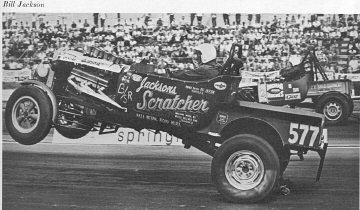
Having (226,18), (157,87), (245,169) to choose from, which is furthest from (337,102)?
(157,87)

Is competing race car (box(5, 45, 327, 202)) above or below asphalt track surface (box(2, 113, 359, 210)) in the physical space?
above

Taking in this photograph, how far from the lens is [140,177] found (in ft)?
17.6

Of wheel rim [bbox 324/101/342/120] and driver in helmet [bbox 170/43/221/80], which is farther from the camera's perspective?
wheel rim [bbox 324/101/342/120]

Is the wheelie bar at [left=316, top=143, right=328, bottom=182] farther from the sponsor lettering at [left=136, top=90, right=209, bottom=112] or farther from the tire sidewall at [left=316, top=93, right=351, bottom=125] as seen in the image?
the sponsor lettering at [left=136, top=90, right=209, bottom=112]

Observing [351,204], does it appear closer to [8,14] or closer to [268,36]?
[268,36]

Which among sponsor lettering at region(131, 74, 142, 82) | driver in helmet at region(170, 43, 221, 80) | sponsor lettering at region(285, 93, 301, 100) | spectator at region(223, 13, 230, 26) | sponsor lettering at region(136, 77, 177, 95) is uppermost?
spectator at region(223, 13, 230, 26)

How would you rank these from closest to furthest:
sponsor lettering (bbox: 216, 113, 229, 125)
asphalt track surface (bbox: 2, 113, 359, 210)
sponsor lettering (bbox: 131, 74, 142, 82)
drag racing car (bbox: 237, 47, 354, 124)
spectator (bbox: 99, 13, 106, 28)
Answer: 1. sponsor lettering (bbox: 216, 113, 229, 125)
2. sponsor lettering (bbox: 131, 74, 142, 82)
3. asphalt track surface (bbox: 2, 113, 359, 210)
4. drag racing car (bbox: 237, 47, 354, 124)
5. spectator (bbox: 99, 13, 106, 28)

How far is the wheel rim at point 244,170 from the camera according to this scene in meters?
4.78

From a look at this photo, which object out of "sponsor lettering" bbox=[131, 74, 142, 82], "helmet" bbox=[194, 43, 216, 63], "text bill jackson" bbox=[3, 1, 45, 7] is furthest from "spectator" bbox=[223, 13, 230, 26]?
"text bill jackson" bbox=[3, 1, 45, 7]

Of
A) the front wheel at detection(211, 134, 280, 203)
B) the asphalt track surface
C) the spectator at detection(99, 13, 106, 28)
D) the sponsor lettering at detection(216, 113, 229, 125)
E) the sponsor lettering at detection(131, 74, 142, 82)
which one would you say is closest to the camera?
the front wheel at detection(211, 134, 280, 203)

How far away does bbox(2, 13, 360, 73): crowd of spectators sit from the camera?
17.5 feet

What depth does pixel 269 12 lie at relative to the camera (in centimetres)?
543

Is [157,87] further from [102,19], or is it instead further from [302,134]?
[302,134]

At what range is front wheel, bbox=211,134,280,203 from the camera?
469cm
